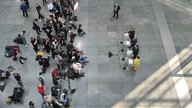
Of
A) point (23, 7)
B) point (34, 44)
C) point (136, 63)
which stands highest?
point (23, 7)

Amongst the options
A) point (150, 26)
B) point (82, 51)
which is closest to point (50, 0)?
point (82, 51)

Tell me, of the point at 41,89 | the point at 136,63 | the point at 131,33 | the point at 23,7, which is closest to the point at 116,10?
the point at 131,33

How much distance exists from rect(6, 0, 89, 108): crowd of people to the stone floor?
0.58 meters

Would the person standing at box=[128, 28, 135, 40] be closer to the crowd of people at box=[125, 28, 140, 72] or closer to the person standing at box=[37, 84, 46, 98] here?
the crowd of people at box=[125, 28, 140, 72]

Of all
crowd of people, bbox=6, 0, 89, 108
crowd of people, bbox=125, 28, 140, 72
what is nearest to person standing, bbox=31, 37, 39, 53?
crowd of people, bbox=6, 0, 89, 108

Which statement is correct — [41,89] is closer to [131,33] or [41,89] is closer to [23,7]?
[131,33]

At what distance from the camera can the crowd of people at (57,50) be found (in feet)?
55.5

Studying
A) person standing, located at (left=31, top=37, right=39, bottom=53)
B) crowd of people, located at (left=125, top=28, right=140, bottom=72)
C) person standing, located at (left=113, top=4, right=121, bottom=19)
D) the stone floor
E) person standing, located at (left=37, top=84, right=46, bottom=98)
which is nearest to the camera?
person standing, located at (left=37, top=84, right=46, bottom=98)

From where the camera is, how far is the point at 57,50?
1881 centimetres

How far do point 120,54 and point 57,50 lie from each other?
4662 millimetres

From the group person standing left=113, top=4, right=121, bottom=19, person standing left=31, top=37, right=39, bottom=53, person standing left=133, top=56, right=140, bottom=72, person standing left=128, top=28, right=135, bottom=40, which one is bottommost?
person standing left=133, top=56, right=140, bottom=72

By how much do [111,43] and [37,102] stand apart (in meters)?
7.27

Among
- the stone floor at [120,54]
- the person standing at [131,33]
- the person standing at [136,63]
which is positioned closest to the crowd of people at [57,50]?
the stone floor at [120,54]

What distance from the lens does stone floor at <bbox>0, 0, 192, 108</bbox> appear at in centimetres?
1756
